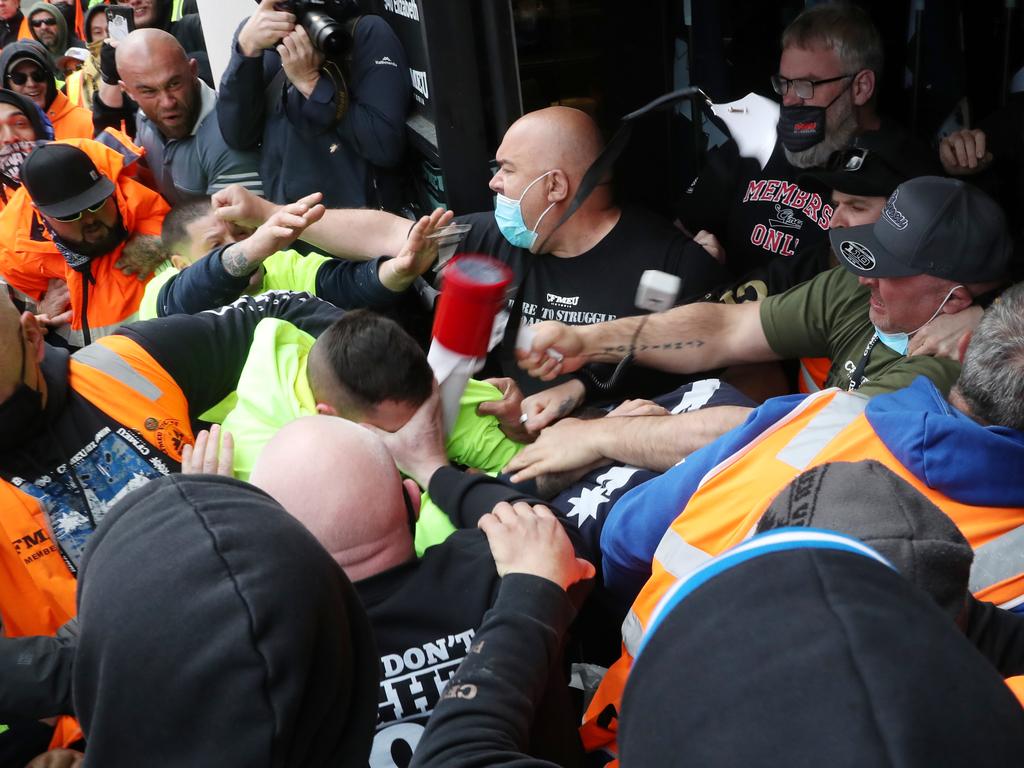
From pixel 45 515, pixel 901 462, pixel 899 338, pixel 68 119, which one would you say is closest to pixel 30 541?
pixel 45 515

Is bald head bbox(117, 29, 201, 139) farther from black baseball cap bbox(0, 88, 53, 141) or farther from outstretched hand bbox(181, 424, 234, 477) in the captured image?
outstretched hand bbox(181, 424, 234, 477)

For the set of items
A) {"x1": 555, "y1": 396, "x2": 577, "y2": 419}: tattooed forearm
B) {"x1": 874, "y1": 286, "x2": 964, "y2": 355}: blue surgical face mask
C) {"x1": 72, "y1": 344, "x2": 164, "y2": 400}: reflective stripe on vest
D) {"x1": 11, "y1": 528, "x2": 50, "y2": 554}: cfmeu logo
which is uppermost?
{"x1": 72, "y1": 344, "x2": 164, "y2": 400}: reflective stripe on vest

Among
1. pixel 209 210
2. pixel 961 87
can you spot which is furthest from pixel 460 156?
pixel 961 87

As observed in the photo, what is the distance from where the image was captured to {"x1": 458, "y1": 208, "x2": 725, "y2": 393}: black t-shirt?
8.96 feet

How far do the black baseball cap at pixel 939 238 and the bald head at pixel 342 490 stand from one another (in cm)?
128

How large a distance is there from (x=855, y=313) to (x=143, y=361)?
177cm

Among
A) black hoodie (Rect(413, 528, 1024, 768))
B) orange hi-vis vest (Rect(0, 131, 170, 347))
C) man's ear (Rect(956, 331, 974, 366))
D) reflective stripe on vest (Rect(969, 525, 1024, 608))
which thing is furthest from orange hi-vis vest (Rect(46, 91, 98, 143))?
black hoodie (Rect(413, 528, 1024, 768))

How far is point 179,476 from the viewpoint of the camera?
39.6 inches

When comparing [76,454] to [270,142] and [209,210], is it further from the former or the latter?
[270,142]

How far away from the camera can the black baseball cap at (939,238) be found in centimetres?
203

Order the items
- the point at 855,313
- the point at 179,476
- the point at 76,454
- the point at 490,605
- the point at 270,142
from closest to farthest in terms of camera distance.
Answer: the point at 179,476, the point at 490,605, the point at 76,454, the point at 855,313, the point at 270,142

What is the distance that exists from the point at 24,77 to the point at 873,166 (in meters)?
4.75

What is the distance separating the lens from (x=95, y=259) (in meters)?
3.41

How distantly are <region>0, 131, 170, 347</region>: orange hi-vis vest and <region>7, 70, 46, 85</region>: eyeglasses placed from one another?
5.13 ft
